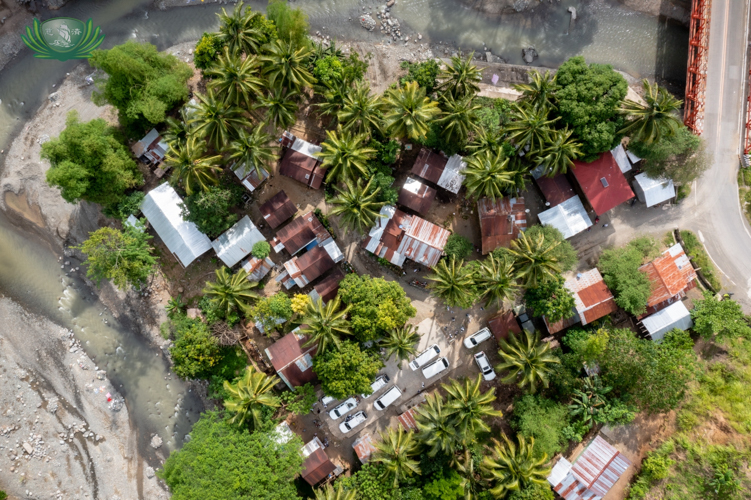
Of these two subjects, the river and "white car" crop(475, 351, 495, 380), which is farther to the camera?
the river

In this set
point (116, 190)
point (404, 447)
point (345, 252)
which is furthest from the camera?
point (345, 252)

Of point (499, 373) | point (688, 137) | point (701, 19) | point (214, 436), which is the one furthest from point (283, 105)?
point (701, 19)

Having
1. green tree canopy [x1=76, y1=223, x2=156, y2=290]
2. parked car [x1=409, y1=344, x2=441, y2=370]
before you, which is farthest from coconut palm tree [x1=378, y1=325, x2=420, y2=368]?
green tree canopy [x1=76, y1=223, x2=156, y2=290]

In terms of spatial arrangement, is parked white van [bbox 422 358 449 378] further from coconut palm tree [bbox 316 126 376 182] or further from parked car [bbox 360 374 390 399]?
coconut palm tree [bbox 316 126 376 182]

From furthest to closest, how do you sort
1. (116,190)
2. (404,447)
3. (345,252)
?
(345,252) → (116,190) → (404,447)

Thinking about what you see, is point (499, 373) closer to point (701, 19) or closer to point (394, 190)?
point (394, 190)

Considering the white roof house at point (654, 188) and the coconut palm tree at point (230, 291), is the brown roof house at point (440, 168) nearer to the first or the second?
the white roof house at point (654, 188)

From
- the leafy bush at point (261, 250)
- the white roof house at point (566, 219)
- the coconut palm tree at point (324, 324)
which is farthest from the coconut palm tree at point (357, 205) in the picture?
the white roof house at point (566, 219)
